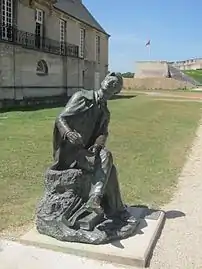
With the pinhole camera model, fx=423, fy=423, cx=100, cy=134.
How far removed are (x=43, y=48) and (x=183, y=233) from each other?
27.9m

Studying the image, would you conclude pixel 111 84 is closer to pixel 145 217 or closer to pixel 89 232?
pixel 89 232

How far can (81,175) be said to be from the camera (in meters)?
4.81

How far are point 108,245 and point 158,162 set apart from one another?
5.82 metres

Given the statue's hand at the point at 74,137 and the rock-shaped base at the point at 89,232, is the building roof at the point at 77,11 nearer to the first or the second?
the statue's hand at the point at 74,137

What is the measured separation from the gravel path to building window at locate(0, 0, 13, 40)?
819 inches

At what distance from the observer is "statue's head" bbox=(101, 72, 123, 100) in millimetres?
4793

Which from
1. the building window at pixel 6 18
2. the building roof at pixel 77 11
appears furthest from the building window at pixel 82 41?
the building window at pixel 6 18

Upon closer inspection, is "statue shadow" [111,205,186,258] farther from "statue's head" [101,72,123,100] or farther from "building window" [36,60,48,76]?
"building window" [36,60,48,76]

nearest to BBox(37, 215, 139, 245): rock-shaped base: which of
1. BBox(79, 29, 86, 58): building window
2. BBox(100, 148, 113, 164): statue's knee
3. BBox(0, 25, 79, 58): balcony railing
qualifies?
BBox(100, 148, 113, 164): statue's knee

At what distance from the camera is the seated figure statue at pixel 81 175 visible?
4699mm

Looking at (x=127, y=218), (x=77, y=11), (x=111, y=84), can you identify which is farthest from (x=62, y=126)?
(x=77, y=11)

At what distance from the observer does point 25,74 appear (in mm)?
26984

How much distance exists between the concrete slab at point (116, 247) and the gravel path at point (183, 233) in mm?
142

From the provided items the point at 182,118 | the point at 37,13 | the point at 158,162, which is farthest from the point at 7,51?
the point at 158,162
